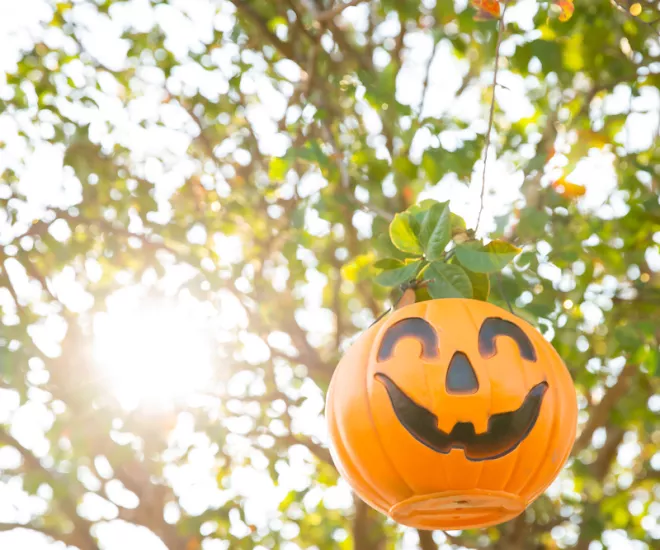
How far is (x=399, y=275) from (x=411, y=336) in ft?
0.84

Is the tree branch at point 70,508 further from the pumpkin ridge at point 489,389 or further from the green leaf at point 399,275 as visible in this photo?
the pumpkin ridge at point 489,389

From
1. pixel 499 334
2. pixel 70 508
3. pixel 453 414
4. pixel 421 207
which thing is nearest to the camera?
pixel 453 414

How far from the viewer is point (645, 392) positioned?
4934 millimetres

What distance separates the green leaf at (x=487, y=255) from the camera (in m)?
1.81

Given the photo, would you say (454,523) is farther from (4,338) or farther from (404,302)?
(4,338)

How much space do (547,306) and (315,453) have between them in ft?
8.18

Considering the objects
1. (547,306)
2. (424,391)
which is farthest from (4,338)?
(424,391)

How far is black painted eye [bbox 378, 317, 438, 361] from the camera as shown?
1.68 metres

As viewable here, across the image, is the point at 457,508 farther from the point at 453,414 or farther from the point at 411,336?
the point at 411,336

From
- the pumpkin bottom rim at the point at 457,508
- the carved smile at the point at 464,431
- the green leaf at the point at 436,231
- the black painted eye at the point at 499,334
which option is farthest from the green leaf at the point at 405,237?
the pumpkin bottom rim at the point at 457,508

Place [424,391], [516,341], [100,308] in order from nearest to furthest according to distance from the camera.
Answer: [424,391]
[516,341]
[100,308]

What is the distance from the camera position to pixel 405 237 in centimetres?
192

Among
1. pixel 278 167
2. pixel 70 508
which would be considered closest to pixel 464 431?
pixel 278 167

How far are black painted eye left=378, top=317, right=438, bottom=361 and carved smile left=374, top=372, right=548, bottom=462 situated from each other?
0.10 metres
